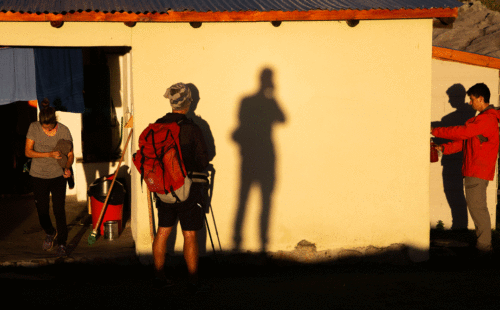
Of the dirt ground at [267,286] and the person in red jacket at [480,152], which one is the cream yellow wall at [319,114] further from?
the person in red jacket at [480,152]

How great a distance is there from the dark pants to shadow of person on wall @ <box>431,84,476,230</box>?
5.50 meters

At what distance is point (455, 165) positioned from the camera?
8.45m

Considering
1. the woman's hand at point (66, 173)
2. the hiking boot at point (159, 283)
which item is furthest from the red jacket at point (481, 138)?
the woman's hand at point (66, 173)

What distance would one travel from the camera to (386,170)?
6703 millimetres

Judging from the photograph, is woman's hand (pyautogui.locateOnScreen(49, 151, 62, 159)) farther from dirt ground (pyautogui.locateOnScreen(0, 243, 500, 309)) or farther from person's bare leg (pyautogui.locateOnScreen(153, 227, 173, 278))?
person's bare leg (pyautogui.locateOnScreen(153, 227, 173, 278))

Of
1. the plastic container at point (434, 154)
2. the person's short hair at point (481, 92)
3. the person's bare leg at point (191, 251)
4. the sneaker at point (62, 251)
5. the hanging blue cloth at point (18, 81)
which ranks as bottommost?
the sneaker at point (62, 251)

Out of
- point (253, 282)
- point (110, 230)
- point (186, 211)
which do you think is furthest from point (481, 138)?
point (110, 230)

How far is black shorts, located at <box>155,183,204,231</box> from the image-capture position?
202 inches

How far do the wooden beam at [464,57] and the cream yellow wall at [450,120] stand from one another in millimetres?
152

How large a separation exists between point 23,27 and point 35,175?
1715 mm

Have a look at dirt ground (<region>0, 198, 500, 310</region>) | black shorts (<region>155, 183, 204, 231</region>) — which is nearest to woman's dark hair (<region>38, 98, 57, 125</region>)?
dirt ground (<region>0, 198, 500, 310</region>)

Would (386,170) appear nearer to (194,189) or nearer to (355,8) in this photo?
(355,8)

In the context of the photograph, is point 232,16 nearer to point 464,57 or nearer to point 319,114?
point 319,114

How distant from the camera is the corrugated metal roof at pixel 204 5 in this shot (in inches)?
230
